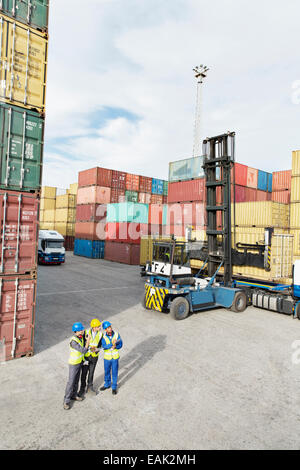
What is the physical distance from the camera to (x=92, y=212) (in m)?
35.1

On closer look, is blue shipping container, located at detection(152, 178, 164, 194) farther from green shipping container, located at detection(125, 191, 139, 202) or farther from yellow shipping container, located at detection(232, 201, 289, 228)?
yellow shipping container, located at detection(232, 201, 289, 228)

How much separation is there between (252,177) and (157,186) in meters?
16.4

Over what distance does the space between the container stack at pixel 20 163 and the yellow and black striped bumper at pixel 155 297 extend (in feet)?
17.0

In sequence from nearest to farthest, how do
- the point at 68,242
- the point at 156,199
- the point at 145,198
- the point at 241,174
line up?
the point at 241,174
the point at 145,198
the point at 156,199
the point at 68,242

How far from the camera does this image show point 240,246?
47.6 feet

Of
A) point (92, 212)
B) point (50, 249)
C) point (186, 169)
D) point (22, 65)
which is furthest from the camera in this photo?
point (92, 212)

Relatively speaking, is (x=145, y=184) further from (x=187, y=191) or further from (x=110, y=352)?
(x=110, y=352)

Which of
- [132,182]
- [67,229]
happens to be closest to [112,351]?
[132,182]

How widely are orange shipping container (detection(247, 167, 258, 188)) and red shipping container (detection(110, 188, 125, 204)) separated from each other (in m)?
16.5

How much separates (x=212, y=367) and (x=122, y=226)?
25273mm

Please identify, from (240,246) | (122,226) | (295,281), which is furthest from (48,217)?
(295,281)

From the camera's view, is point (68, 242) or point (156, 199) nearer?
point (156, 199)

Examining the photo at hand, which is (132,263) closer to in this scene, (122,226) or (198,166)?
(122,226)

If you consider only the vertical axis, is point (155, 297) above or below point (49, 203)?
below
